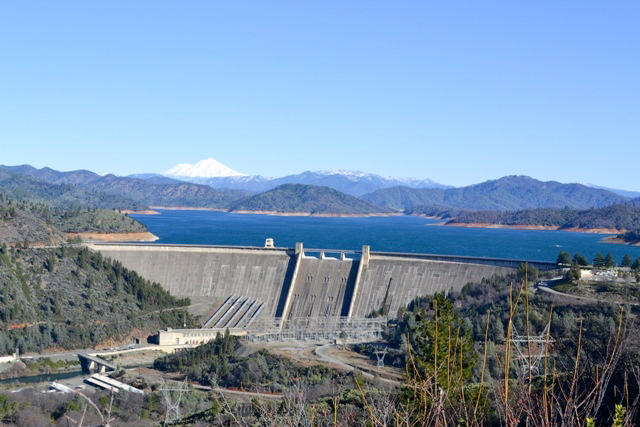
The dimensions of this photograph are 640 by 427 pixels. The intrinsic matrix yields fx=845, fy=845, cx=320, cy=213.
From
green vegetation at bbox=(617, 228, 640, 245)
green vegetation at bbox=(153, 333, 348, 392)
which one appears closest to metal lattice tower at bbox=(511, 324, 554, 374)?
green vegetation at bbox=(153, 333, 348, 392)

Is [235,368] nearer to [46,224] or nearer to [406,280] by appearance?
[406,280]

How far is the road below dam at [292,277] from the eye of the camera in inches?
2594

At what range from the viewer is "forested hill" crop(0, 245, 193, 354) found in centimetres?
6159

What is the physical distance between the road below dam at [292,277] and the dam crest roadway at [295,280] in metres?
0.08

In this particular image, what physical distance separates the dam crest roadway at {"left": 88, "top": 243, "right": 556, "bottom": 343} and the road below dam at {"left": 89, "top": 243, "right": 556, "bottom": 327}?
0.08 meters

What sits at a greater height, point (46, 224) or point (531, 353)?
point (46, 224)

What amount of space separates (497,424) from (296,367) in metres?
26.8

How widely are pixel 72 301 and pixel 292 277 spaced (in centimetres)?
1773

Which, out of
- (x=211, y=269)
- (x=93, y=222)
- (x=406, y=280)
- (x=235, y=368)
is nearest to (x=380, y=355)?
(x=235, y=368)

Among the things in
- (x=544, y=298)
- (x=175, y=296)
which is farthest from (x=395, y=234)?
(x=544, y=298)

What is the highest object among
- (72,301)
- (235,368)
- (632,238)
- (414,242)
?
(632,238)

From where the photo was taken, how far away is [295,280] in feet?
229

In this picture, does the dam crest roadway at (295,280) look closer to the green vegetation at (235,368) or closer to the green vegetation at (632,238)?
the green vegetation at (235,368)

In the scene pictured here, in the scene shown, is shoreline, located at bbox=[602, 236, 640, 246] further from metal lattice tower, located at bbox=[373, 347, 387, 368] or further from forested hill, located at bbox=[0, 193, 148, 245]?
metal lattice tower, located at bbox=[373, 347, 387, 368]
